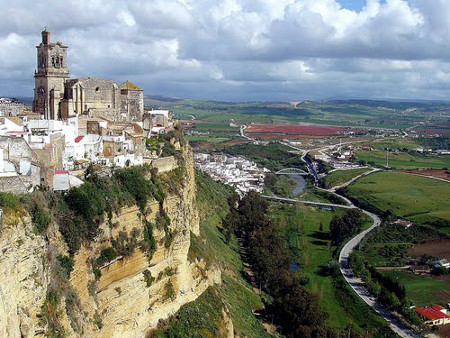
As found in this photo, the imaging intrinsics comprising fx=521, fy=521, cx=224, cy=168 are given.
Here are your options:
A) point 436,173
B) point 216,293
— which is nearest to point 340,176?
point 436,173

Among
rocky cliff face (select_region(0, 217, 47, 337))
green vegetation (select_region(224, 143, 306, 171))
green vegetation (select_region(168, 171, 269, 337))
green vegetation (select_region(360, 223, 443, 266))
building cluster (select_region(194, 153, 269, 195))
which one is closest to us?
rocky cliff face (select_region(0, 217, 47, 337))

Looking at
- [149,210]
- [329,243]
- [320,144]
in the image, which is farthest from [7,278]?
[320,144]

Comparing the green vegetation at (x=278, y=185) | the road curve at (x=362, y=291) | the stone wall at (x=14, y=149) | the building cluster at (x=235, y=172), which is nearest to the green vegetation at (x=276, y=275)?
the road curve at (x=362, y=291)

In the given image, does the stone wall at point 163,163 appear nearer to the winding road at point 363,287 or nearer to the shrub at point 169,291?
the shrub at point 169,291

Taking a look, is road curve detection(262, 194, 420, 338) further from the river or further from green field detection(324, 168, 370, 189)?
green field detection(324, 168, 370, 189)

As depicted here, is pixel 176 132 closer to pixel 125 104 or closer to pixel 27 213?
pixel 125 104

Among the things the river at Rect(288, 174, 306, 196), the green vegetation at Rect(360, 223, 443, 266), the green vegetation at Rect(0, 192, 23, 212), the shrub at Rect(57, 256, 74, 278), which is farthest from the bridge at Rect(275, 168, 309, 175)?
the green vegetation at Rect(0, 192, 23, 212)

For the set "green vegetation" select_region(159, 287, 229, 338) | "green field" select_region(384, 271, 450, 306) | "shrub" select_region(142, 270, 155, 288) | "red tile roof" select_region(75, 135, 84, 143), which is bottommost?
"green field" select_region(384, 271, 450, 306)
